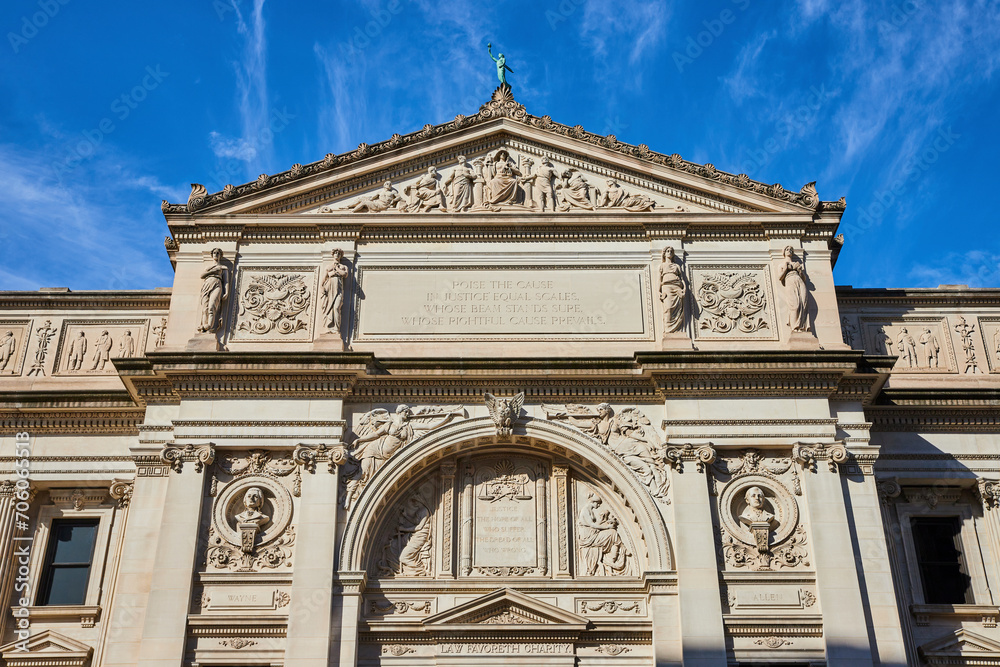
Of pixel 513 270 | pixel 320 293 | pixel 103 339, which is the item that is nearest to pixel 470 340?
pixel 513 270

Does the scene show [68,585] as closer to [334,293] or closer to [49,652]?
[49,652]

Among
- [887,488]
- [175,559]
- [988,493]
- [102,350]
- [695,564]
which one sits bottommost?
[695,564]

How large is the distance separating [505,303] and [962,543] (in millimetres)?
11561

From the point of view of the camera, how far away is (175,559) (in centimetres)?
2148

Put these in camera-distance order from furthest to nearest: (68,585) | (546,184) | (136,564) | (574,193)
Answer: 1. (546,184)
2. (574,193)
3. (68,585)
4. (136,564)

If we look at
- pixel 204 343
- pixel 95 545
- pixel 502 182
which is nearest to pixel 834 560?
pixel 502 182

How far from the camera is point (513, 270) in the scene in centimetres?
2495

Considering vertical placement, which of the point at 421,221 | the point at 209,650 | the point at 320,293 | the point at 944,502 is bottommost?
the point at 209,650

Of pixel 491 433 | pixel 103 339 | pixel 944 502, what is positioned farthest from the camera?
pixel 103 339

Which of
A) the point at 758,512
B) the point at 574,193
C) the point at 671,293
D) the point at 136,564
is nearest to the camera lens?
the point at 136,564

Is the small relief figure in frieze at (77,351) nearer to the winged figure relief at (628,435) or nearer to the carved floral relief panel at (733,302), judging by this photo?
the winged figure relief at (628,435)

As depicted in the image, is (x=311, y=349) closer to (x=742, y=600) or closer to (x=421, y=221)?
(x=421, y=221)

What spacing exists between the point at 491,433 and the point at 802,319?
7403mm

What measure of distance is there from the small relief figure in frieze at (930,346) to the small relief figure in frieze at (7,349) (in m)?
22.1
